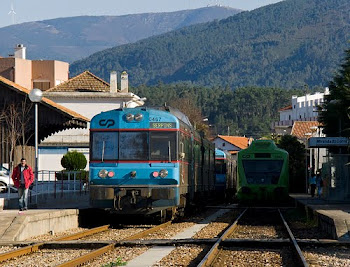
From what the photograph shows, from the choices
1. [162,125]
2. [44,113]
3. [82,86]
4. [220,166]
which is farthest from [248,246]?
[82,86]

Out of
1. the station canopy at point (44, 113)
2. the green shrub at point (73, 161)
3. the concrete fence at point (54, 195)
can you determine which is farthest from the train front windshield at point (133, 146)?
the green shrub at point (73, 161)

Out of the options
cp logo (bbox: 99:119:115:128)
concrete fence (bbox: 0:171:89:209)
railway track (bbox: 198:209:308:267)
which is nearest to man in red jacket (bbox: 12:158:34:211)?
concrete fence (bbox: 0:171:89:209)

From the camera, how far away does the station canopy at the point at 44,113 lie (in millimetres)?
38594

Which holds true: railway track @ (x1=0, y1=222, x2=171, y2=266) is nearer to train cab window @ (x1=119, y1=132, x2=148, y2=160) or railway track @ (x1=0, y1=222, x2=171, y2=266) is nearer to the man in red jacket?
train cab window @ (x1=119, y1=132, x2=148, y2=160)

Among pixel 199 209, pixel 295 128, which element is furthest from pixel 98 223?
pixel 295 128

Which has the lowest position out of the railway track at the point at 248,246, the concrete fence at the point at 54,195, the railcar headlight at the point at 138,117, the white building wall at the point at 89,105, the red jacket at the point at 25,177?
the railway track at the point at 248,246

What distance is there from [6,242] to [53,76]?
8114cm

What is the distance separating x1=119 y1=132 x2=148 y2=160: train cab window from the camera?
2306 centimetres

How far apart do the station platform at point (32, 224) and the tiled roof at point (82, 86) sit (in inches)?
2228

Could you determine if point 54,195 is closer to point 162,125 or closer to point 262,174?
point 162,125

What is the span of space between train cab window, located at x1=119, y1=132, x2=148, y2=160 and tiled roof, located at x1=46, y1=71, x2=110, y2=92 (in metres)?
56.3

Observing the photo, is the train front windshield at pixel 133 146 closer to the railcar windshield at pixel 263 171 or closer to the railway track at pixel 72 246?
the railway track at pixel 72 246

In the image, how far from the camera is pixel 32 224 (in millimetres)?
20531

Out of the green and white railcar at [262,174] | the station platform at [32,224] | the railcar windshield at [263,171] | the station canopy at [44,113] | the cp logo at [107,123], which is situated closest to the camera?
the station platform at [32,224]
